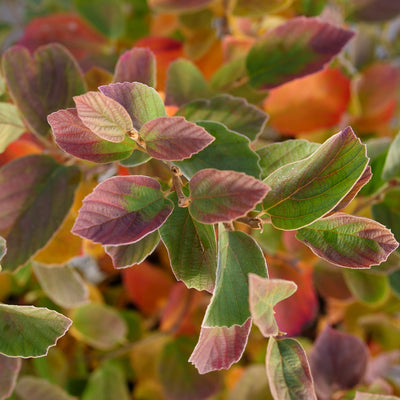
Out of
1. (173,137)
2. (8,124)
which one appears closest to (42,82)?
(8,124)

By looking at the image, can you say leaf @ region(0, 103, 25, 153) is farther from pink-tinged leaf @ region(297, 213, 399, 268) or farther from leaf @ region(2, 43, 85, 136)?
pink-tinged leaf @ region(297, 213, 399, 268)

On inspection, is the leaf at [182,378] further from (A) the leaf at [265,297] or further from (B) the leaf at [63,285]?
(A) the leaf at [265,297]

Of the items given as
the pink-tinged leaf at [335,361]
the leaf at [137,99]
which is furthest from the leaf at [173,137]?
the pink-tinged leaf at [335,361]

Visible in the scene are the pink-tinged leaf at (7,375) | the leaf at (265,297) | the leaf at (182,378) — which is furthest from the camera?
the leaf at (182,378)

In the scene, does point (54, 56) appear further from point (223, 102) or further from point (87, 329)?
point (87, 329)

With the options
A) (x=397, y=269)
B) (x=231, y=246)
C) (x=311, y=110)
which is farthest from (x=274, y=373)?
(x=311, y=110)

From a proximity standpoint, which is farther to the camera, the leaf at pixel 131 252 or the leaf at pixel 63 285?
the leaf at pixel 63 285
